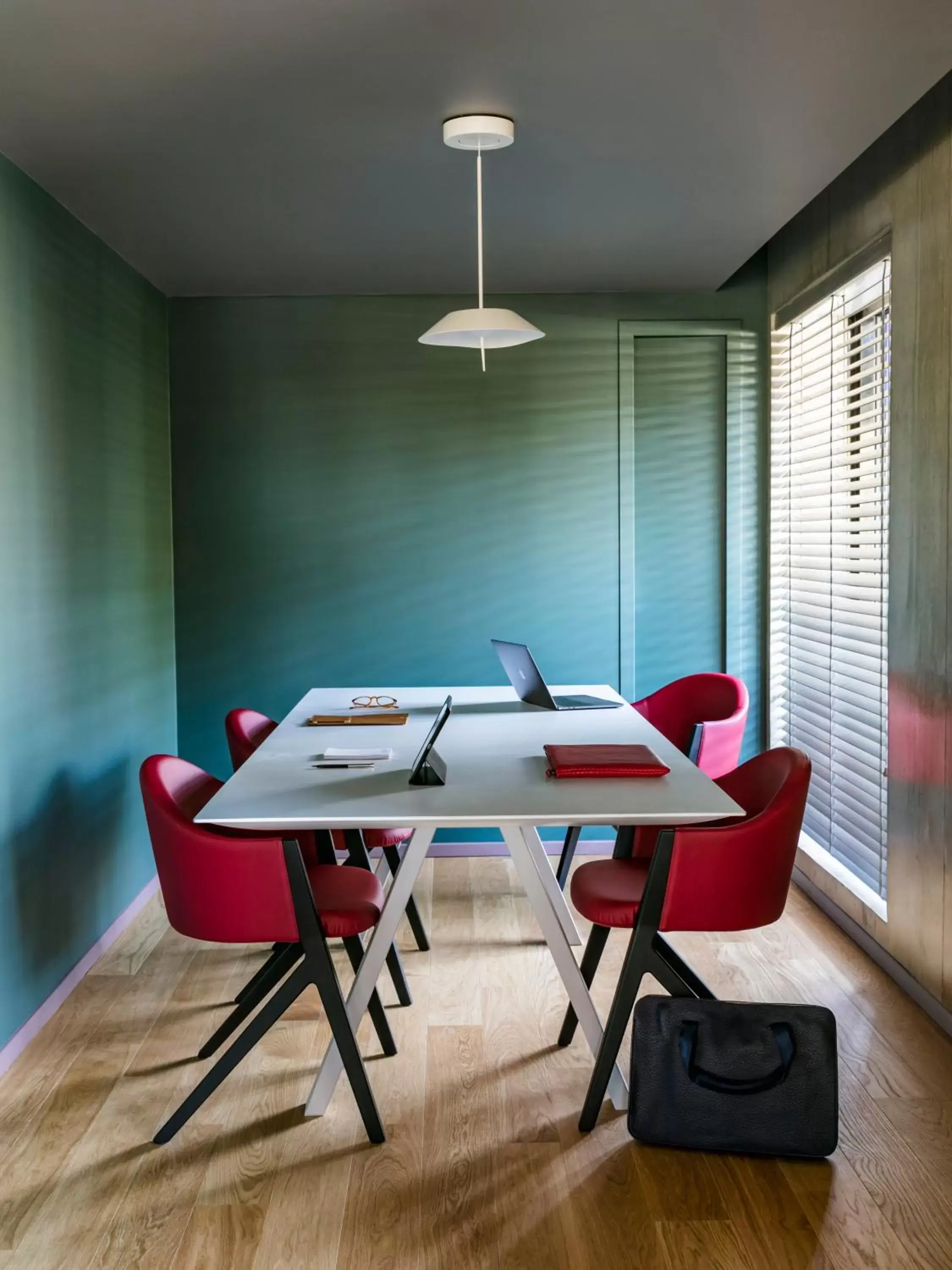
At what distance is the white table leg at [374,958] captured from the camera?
2799 mm

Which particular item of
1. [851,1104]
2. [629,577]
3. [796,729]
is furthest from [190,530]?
[851,1104]

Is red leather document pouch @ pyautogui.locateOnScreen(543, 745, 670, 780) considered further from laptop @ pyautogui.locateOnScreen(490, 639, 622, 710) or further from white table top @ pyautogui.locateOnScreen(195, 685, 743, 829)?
laptop @ pyautogui.locateOnScreen(490, 639, 622, 710)

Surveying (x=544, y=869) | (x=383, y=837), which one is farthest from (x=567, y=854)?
(x=544, y=869)

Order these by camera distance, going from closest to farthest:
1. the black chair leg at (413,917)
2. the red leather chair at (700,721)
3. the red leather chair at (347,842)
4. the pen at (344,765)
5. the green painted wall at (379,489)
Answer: the pen at (344,765) < the red leather chair at (347,842) < the red leather chair at (700,721) < the black chair leg at (413,917) < the green painted wall at (379,489)

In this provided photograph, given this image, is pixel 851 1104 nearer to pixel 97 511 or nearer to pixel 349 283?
pixel 97 511

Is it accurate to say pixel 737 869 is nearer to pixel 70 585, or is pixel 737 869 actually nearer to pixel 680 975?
pixel 680 975

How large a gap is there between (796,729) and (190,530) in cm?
286

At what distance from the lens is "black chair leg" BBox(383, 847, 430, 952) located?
3.97 meters

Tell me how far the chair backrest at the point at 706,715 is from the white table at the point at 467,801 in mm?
419

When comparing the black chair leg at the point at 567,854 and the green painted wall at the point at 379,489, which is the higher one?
the green painted wall at the point at 379,489

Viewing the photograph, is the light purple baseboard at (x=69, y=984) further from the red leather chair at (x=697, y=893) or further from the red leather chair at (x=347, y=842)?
the red leather chair at (x=697, y=893)

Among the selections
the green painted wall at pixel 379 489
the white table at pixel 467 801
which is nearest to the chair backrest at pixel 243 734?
the white table at pixel 467 801

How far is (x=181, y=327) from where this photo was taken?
5.11 metres

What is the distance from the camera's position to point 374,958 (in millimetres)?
2805
